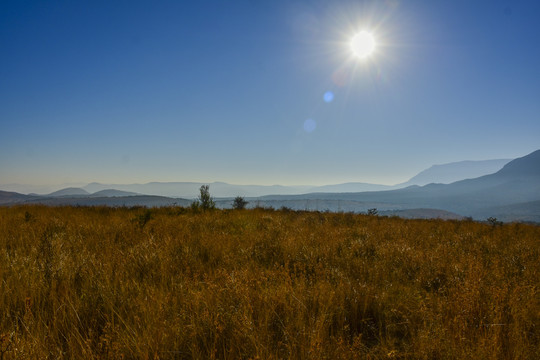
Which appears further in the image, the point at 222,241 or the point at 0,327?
the point at 222,241

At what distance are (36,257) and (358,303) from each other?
15.4 feet

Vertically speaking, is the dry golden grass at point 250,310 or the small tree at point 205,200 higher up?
the small tree at point 205,200

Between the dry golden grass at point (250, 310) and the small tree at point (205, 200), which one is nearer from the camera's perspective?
the dry golden grass at point (250, 310)

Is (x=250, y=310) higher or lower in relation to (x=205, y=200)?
lower

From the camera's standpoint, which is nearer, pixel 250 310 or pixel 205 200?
pixel 250 310

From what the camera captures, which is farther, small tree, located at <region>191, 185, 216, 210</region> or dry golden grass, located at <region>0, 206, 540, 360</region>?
small tree, located at <region>191, 185, 216, 210</region>

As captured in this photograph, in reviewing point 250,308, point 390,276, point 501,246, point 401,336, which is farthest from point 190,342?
point 501,246

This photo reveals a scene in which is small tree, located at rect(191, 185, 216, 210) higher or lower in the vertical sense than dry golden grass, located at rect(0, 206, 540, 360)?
higher

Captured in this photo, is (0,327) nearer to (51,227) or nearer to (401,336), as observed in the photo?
(401,336)

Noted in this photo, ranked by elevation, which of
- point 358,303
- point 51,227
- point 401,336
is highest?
point 51,227

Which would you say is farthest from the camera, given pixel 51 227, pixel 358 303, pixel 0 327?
pixel 51 227

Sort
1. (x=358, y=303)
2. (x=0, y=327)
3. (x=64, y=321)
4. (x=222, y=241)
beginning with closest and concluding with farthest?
(x=0, y=327), (x=64, y=321), (x=358, y=303), (x=222, y=241)

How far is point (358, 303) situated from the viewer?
8.71ft

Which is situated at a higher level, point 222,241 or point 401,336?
point 222,241
